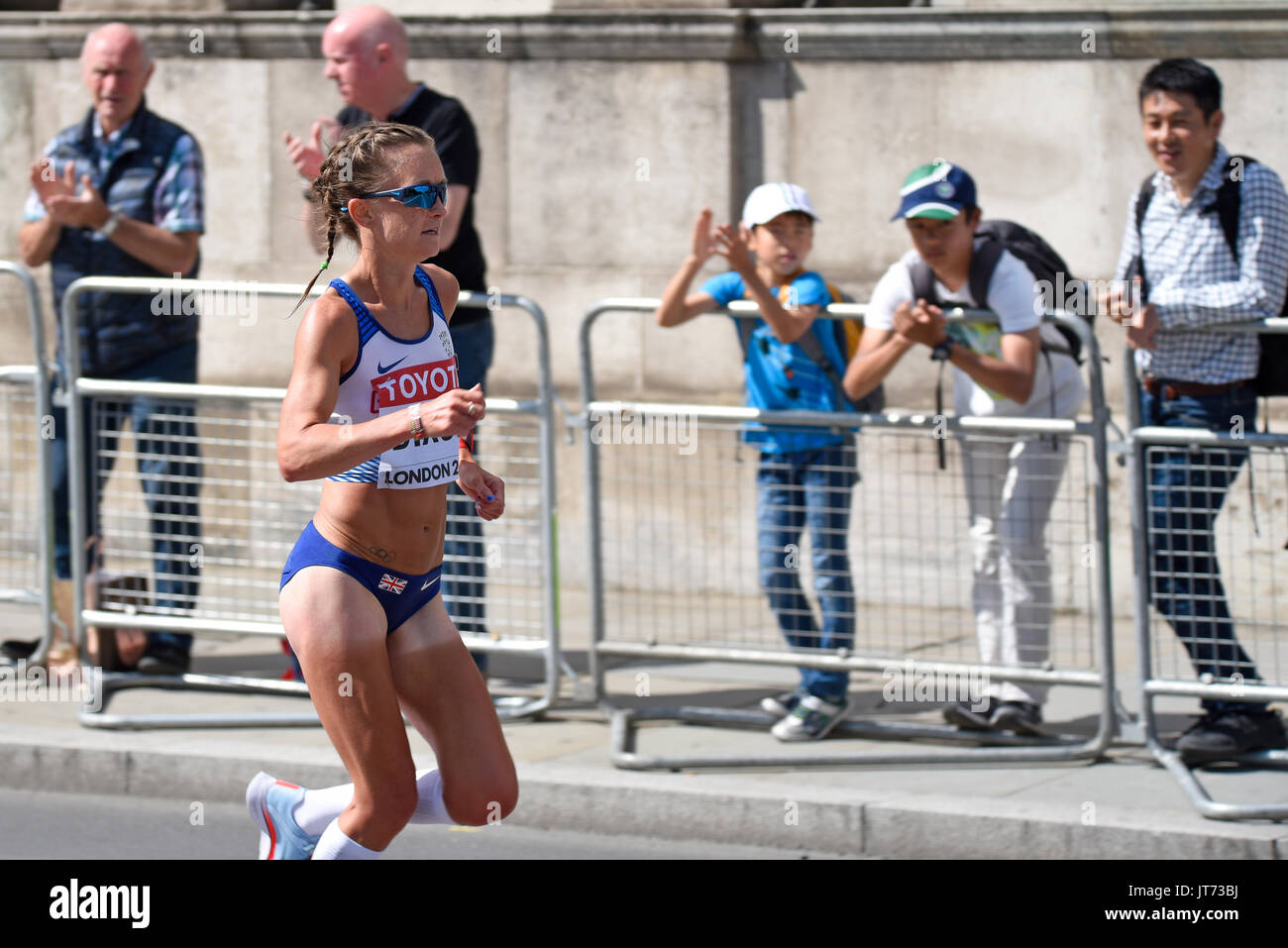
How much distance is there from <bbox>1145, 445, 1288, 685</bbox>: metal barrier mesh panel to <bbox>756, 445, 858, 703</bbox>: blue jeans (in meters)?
1.05

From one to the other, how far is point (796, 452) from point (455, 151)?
1.76m

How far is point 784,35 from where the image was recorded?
938 cm

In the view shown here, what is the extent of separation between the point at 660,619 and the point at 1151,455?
2.83m

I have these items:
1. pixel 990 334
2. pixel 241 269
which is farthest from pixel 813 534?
pixel 241 269

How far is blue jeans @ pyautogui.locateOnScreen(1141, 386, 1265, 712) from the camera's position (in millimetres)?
6262

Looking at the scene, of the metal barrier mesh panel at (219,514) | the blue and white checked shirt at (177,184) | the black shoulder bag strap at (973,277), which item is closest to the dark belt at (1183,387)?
the black shoulder bag strap at (973,277)

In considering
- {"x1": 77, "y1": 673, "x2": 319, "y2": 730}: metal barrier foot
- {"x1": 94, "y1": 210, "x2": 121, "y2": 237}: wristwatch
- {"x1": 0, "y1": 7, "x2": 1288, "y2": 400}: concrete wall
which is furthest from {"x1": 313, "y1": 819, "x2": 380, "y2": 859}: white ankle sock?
{"x1": 0, "y1": 7, "x2": 1288, "y2": 400}: concrete wall

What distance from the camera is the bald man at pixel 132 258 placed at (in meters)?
7.44

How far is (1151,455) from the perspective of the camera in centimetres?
643

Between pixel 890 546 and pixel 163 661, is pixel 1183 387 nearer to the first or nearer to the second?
pixel 890 546

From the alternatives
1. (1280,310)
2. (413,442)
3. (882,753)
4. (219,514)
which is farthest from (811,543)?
(413,442)

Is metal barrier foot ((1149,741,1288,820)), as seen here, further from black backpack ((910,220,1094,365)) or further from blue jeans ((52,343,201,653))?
blue jeans ((52,343,201,653))

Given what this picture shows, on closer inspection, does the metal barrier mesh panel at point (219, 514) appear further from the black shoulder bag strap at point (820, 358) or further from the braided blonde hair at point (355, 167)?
the braided blonde hair at point (355, 167)
